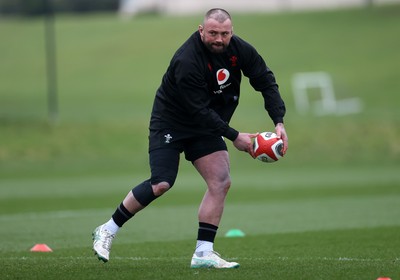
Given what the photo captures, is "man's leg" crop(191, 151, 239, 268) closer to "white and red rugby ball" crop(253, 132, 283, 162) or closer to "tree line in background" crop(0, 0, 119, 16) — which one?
"white and red rugby ball" crop(253, 132, 283, 162)

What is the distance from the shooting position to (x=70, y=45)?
54.8 metres

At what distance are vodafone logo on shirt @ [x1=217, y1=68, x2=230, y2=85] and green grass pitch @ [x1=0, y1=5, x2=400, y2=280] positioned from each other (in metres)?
1.91

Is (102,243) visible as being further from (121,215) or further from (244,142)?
(244,142)

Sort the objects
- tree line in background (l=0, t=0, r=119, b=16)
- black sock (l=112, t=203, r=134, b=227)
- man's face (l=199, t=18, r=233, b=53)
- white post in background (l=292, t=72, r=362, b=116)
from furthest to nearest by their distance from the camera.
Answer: tree line in background (l=0, t=0, r=119, b=16) → white post in background (l=292, t=72, r=362, b=116) → black sock (l=112, t=203, r=134, b=227) → man's face (l=199, t=18, r=233, b=53)

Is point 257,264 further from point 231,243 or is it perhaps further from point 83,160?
point 83,160

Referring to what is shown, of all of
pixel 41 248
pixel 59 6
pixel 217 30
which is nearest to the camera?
pixel 217 30

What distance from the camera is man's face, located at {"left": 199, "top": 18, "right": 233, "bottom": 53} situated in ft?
30.1

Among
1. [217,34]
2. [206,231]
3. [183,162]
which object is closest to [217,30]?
[217,34]

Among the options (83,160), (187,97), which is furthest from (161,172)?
(83,160)

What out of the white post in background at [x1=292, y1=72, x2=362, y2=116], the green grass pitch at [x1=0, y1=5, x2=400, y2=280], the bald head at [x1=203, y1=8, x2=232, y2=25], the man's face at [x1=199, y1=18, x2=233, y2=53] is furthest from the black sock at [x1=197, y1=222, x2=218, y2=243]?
the white post in background at [x1=292, y1=72, x2=362, y2=116]

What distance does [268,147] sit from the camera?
9.40m

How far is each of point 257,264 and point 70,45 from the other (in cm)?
4622

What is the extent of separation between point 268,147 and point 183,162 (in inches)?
834

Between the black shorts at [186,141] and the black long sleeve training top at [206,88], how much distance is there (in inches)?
2.5
